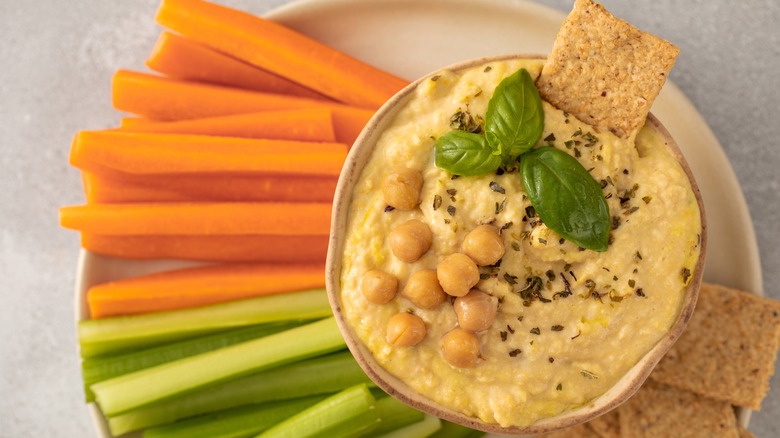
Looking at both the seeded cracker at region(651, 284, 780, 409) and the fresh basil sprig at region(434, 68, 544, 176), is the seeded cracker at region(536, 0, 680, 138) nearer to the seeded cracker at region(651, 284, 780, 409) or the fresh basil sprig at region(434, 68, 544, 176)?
the fresh basil sprig at region(434, 68, 544, 176)

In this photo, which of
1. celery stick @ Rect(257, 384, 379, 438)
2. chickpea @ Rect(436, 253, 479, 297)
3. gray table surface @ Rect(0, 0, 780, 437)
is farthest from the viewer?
gray table surface @ Rect(0, 0, 780, 437)

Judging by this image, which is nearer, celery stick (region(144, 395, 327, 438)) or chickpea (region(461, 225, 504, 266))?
chickpea (region(461, 225, 504, 266))

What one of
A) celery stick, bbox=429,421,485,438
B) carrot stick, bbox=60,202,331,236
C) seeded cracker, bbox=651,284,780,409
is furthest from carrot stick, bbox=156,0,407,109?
seeded cracker, bbox=651,284,780,409

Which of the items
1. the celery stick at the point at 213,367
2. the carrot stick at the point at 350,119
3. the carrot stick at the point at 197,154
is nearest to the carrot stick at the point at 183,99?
the carrot stick at the point at 350,119

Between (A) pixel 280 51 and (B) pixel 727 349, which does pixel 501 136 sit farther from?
(B) pixel 727 349

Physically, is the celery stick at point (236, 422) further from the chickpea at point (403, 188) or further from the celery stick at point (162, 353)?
the chickpea at point (403, 188)

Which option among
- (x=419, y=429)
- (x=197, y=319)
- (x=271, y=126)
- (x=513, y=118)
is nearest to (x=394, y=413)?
(x=419, y=429)

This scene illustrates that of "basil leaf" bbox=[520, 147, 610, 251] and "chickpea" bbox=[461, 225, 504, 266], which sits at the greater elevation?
"basil leaf" bbox=[520, 147, 610, 251]

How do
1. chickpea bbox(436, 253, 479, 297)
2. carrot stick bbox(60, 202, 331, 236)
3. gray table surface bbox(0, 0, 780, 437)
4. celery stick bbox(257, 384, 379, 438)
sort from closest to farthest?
chickpea bbox(436, 253, 479, 297), celery stick bbox(257, 384, 379, 438), carrot stick bbox(60, 202, 331, 236), gray table surface bbox(0, 0, 780, 437)

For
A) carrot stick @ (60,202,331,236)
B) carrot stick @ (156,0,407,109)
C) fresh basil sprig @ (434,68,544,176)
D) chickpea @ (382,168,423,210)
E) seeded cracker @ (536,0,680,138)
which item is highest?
seeded cracker @ (536,0,680,138)
